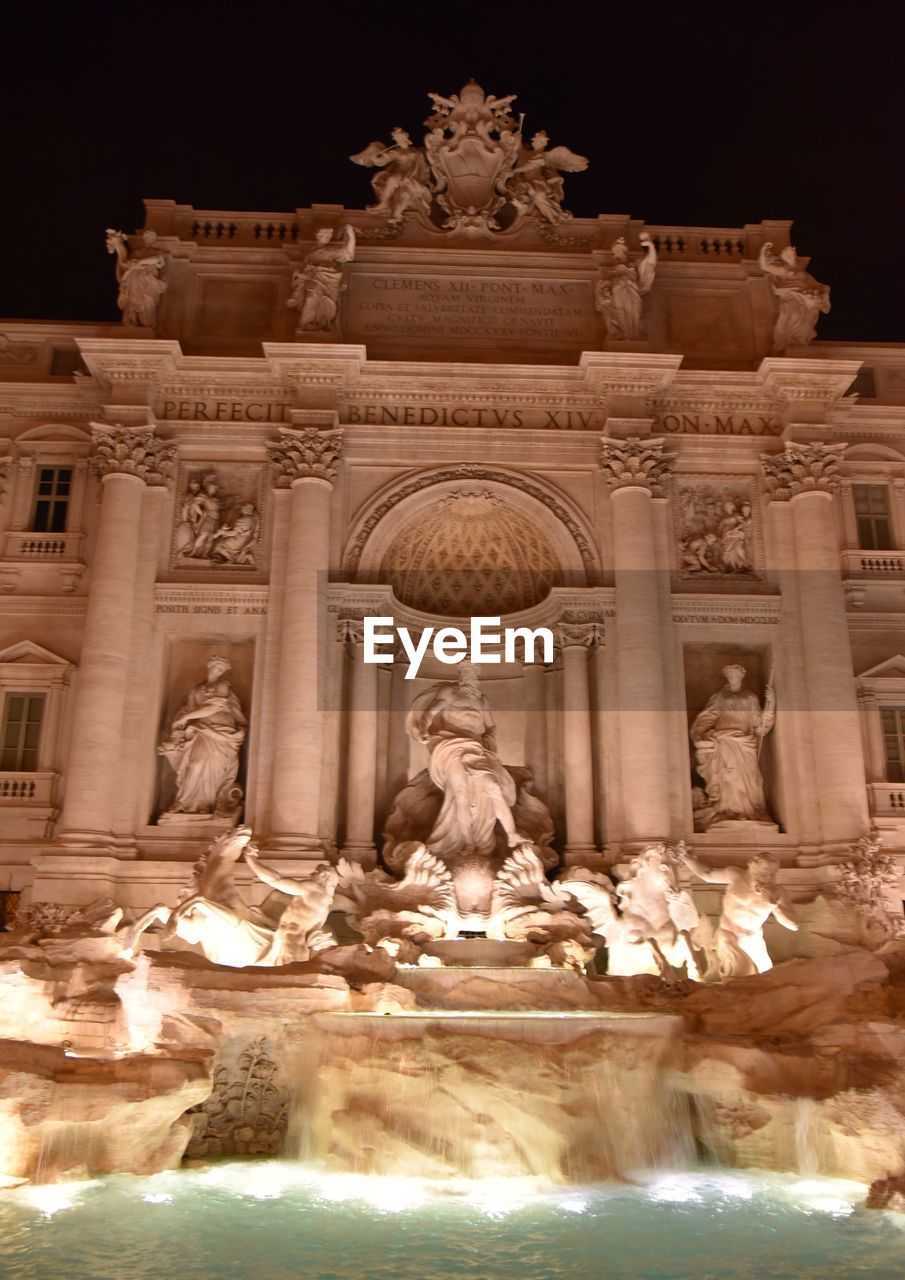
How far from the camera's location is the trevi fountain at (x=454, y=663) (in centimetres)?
1432

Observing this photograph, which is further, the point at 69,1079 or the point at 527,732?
the point at 527,732

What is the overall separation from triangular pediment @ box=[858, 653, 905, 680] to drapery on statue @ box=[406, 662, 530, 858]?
734 centimetres

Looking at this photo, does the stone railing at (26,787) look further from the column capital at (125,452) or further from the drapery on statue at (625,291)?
the drapery on statue at (625,291)

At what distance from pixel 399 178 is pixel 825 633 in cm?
1257

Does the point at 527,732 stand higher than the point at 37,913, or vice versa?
the point at 527,732

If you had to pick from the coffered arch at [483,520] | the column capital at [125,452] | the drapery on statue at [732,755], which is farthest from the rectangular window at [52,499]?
the drapery on statue at [732,755]

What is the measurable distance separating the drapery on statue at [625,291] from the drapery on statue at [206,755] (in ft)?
34.7

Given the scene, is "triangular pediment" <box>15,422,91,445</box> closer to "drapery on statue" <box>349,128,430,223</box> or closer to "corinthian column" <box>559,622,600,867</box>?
"drapery on statue" <box>349,128,430,223</box>

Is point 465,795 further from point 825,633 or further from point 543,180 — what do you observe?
point 543,180

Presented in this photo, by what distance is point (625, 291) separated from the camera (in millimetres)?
23766

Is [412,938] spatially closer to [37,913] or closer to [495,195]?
[37,913]

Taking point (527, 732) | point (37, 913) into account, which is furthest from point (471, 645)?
point (37, 913)

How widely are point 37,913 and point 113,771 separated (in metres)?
2.67

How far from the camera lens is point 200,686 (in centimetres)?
2191
